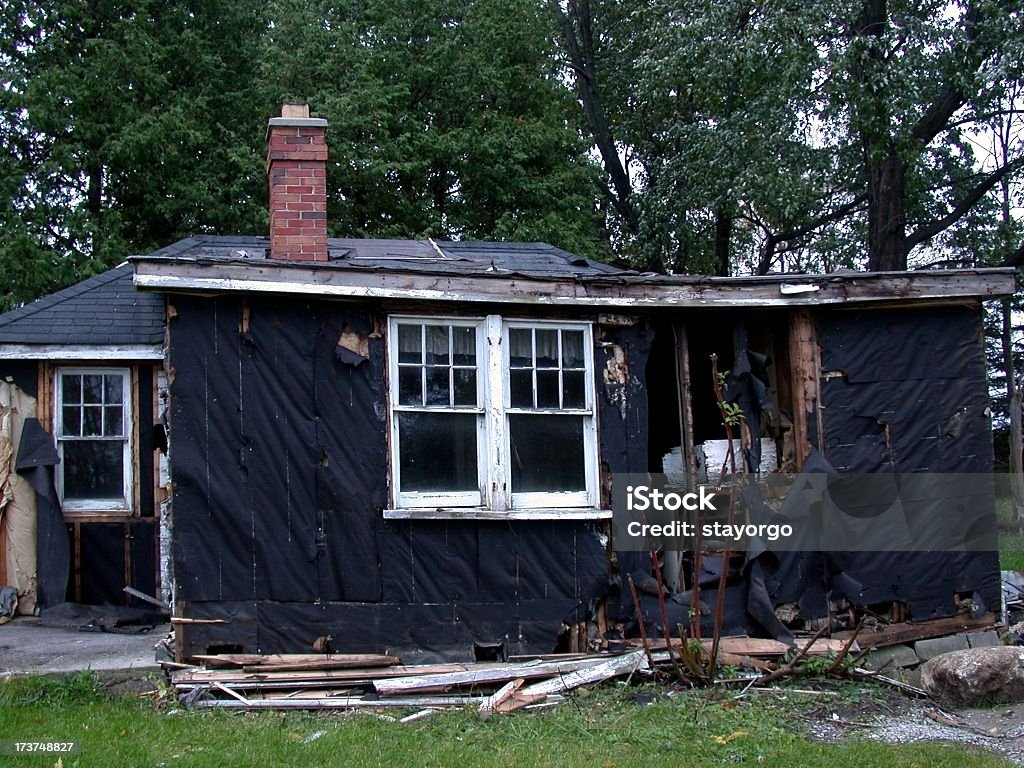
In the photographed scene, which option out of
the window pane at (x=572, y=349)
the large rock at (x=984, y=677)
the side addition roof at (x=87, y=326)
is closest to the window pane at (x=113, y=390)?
the side addition roof at (x=87, y=326)

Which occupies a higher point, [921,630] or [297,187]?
[297,187]

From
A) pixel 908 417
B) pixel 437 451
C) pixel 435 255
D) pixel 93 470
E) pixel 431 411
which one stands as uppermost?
pixel 435 255

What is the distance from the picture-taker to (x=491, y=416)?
28.6ft

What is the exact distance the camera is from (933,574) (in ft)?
30.2

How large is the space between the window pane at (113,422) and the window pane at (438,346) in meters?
4.67

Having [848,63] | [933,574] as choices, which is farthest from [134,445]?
[848,63]

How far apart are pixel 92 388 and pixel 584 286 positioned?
598 centimetres

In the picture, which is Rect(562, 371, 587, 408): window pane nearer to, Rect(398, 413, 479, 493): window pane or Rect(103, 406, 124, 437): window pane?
Rect(398, 413, 479, 493): window pane

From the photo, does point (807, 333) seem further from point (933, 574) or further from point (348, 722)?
point (348, 722)

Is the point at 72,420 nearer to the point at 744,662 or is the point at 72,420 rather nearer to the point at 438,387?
the point at 438,387

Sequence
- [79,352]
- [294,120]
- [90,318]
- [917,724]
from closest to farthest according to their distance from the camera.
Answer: [917,724], [294,120], [79,352], [90,318]

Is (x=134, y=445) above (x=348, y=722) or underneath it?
above

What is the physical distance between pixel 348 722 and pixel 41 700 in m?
2.29

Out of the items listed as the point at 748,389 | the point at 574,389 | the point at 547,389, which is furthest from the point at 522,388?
the point at 748,389
